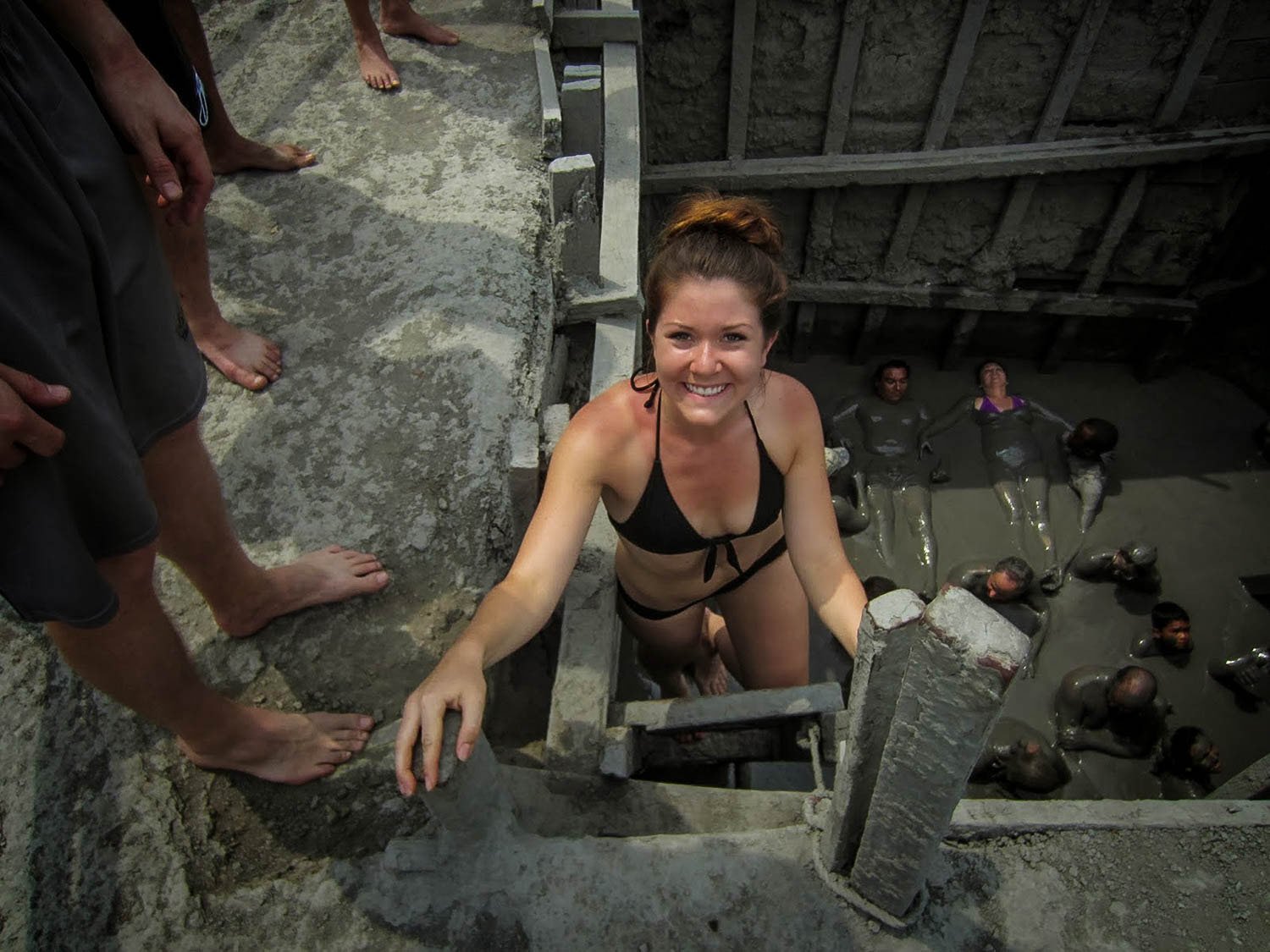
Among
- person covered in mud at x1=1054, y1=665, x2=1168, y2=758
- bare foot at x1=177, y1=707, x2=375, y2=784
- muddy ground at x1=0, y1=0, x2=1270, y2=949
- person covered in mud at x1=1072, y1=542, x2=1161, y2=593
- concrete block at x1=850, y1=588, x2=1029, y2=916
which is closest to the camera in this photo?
concrete block at x1=850, y1=588, x2=1029, y2=916

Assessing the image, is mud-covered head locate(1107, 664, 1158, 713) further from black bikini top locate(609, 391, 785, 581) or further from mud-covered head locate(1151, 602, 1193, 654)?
black bikini top locate(609, 391, 785, 581)

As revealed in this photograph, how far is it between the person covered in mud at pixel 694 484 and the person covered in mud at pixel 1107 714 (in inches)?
127

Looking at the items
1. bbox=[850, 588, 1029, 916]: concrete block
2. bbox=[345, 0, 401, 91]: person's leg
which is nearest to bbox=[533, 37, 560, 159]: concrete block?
bbox=[345, 0, 401, 91]: person's leg

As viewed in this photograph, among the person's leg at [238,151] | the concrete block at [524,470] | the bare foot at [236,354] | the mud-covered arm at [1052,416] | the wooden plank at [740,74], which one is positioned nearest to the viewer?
the concrete block at [524,470]

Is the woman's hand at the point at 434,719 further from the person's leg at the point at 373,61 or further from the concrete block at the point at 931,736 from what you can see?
the person's leg at the point at 373,61

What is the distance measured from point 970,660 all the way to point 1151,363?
7.54 m

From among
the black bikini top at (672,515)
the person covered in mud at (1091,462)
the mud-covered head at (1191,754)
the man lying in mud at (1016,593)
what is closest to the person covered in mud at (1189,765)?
the mud-covered head at (1191,754)

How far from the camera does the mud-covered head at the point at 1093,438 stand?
6.60 m

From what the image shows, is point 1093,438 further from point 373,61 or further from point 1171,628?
point 373,61

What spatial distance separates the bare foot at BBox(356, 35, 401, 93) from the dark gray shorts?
11.2ft

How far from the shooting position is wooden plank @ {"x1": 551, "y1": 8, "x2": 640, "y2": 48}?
5.09 m

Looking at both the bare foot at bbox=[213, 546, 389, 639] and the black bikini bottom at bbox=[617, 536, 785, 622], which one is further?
the black bikini bottom at bbox=[617, 536, 785, 622]

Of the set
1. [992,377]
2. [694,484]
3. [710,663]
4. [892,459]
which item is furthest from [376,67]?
[992,377]

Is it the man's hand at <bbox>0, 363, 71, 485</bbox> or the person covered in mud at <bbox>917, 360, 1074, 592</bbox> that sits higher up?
the man's hand at <bbox>0, 363, 71, 485</bbox>
